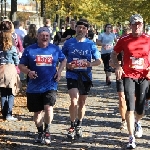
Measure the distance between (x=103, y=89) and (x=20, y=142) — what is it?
7.30m

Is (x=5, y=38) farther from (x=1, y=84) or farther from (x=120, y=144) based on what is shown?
(x=120, y=144)

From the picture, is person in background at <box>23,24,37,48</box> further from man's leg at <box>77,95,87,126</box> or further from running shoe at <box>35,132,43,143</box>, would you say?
running shoe at <box>35,132,43,143</box>

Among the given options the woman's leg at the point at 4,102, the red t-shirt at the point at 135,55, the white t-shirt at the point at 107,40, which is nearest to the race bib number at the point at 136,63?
the red t-shirt at the point at 135,55

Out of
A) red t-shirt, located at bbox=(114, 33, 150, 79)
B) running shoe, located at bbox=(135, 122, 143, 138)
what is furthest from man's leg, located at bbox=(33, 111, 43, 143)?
running shoe, located at bbox=(135, 122, 143, 138)

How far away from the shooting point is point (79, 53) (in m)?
7.36

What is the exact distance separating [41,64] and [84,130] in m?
1.86

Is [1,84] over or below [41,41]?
below

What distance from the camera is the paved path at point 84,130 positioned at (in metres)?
7.00

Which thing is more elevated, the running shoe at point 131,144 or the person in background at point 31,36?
the person in background at point 31,36

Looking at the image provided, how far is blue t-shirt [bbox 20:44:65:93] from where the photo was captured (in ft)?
22.7

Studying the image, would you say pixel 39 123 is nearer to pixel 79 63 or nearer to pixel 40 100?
pixel 40 100

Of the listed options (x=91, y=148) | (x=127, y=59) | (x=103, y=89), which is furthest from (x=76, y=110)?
(x=103, y=89)

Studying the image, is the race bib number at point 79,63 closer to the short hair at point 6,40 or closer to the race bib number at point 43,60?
the race bib number at point 43,60

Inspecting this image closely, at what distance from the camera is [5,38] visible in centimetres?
860
